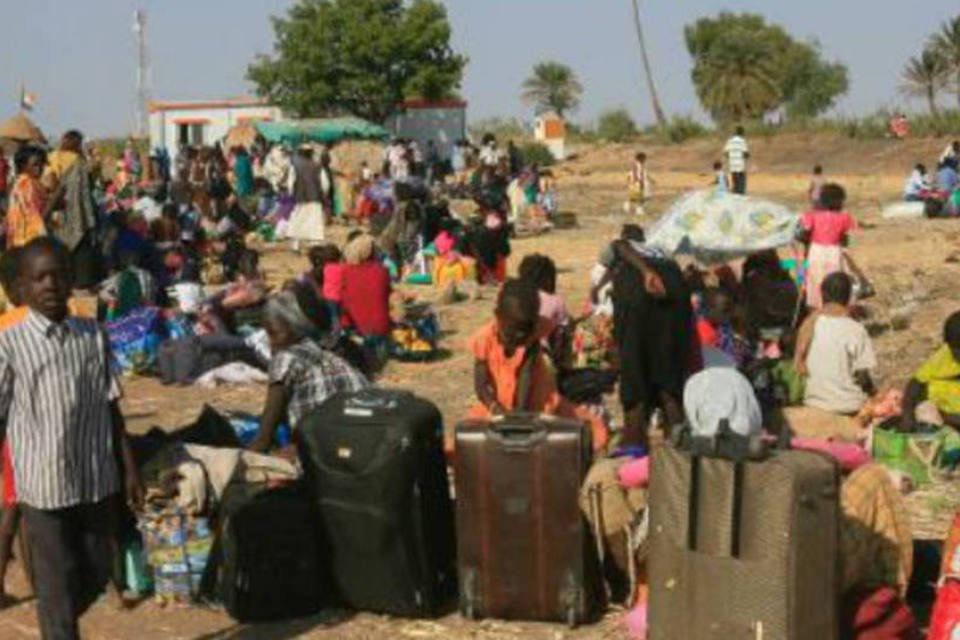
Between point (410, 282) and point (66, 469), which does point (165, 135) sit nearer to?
point (410, 282)

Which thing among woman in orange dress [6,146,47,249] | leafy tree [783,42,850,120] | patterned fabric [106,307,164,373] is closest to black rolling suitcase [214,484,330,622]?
patterned fabric [106,307,164,373]

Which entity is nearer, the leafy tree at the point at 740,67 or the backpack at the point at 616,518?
the backpack at the point at 616,518

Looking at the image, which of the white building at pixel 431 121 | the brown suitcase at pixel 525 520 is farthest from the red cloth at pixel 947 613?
the white building at pixel 431 121

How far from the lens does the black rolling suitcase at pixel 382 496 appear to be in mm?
6516

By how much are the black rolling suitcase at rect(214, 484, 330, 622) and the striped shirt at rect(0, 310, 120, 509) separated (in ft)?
3.95

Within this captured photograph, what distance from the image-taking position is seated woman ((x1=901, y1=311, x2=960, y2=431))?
8.91 metres

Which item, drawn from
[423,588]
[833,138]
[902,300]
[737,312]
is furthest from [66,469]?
[833,138]

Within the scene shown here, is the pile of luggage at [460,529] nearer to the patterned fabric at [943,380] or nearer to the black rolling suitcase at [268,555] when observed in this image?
the black rolling suitcase at [268,555]

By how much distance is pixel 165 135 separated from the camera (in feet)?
168

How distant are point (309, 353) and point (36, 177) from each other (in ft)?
24.7

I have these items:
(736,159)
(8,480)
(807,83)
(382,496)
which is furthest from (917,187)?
(807,83)

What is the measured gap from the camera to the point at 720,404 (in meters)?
6.11

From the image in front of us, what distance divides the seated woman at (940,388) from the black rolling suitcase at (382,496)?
3.35m

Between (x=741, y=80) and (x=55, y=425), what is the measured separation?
225 ft
